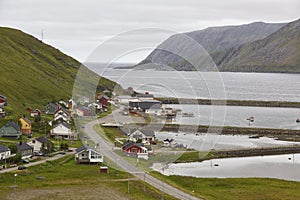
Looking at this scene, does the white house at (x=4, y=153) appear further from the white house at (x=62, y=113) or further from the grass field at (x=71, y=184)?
the white house at (x=62, y=113)

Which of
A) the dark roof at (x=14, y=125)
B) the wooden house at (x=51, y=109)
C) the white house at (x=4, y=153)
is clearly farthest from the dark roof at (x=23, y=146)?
the wooden house at (x=51, y=109)

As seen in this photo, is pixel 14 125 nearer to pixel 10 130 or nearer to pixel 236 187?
pixel 10 130

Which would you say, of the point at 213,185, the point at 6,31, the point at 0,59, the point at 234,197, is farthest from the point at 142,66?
the point at 6,31

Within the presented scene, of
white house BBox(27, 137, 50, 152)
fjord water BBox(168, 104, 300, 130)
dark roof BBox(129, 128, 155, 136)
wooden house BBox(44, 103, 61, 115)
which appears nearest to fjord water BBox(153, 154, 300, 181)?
dark roof BBox(129, 128, 155, 136)

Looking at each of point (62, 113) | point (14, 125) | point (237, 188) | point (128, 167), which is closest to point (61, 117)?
point (62, 113)

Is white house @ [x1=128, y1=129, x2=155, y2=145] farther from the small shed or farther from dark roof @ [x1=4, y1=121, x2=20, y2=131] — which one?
the small shed

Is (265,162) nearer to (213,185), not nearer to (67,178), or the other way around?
(213,185)
